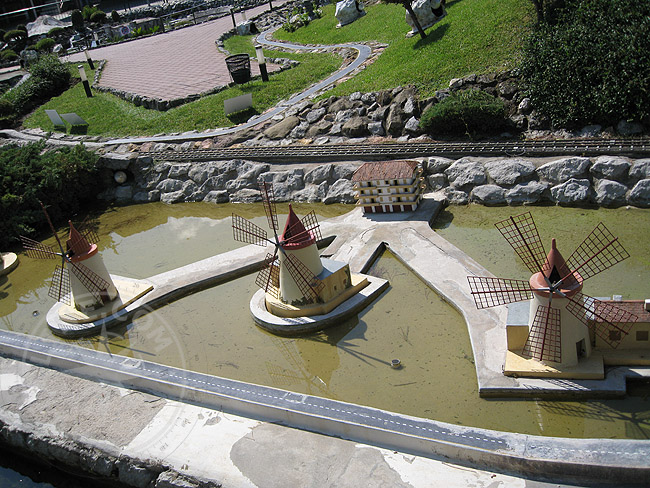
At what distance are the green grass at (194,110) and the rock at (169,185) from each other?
432cm

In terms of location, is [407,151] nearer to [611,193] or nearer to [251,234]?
[611,193]

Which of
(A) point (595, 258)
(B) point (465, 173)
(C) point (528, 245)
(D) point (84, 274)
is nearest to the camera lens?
(C) point (528, 245)

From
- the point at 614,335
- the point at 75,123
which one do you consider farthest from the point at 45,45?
the point at 614,335

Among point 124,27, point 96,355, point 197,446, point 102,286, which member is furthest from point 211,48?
point 197,446

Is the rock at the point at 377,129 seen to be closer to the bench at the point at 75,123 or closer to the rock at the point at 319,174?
the rock at the point at 319,174

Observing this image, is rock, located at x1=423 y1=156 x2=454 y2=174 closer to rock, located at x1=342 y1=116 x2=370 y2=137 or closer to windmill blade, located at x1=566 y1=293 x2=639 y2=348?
rock, located at x1=342 y1=116 x2=370 y2=137

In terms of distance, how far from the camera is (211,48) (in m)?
40.1

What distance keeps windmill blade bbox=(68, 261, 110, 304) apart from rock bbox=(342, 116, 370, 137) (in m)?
10.9

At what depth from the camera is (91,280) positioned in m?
14.2

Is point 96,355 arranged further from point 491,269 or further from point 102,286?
point 491,269

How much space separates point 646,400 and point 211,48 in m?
36.9

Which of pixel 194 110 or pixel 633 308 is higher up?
pixel 194 110

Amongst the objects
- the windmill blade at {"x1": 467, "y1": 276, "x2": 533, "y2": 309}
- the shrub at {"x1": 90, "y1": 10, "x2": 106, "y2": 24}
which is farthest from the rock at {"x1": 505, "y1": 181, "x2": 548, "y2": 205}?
the shrub at {"x1": 90, "y1": 10, "x2": 106, "y2": 24}

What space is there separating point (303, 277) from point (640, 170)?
9.52 metres
